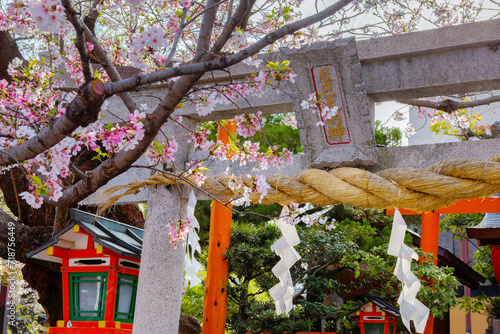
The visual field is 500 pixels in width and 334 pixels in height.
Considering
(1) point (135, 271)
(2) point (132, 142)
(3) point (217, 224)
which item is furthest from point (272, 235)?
(2) point (132, 142)

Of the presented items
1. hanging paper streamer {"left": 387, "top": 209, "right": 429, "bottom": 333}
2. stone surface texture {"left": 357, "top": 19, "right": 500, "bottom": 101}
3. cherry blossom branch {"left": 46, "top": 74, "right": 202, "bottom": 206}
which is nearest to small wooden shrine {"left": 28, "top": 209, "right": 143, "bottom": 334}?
cherry blossom branch {"left": 46, "top": 74, "right": 202, "bottom": 206}

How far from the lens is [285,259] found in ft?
10.2

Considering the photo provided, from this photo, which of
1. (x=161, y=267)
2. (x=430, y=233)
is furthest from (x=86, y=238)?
(x=430, y=233)

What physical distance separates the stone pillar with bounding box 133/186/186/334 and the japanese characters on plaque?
113 cm

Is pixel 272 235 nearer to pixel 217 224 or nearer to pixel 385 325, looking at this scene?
pixel 217 224

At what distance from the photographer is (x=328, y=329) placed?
603cm

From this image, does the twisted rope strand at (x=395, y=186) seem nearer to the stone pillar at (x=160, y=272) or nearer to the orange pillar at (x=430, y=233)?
the stone pillar at (x=160, y=272)

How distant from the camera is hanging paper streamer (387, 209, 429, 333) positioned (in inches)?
103

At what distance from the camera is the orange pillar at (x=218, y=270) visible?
526cm

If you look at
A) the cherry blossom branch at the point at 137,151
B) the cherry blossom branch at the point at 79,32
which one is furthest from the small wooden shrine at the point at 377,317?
the cherry blossom branch at the point at 79,32

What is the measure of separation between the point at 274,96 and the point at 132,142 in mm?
1213

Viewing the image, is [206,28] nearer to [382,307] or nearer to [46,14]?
[46,14]

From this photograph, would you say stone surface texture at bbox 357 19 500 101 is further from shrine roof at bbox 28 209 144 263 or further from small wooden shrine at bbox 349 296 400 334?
small wooden shrine at bbox 349 296 400 334

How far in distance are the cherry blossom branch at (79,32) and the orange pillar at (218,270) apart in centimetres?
351
